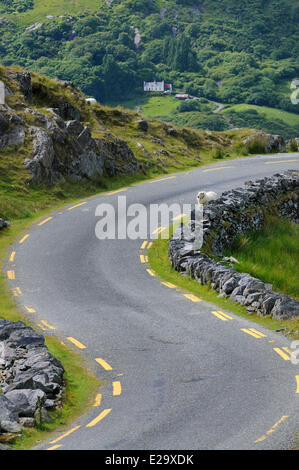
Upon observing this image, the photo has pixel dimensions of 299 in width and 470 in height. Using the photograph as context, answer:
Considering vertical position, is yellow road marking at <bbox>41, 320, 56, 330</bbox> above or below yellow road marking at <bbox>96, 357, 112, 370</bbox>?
above

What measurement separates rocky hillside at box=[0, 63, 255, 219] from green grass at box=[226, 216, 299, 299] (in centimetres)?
1036

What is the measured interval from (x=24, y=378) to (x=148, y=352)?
369 cm

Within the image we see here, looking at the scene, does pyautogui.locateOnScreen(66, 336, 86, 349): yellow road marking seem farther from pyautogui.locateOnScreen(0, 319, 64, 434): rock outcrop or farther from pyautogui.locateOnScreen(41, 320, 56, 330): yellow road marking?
pyautogui.locateOnScreen(0, 319, 64, 434): rock outcrop

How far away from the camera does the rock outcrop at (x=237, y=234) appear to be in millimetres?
18422

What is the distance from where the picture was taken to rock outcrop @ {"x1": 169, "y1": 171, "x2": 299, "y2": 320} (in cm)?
1842

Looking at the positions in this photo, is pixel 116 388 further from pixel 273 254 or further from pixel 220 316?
pixel 273 254

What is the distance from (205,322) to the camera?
17672mm

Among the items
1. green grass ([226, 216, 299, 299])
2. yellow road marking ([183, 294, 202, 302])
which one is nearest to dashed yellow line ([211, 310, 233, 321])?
yellow road marking ([183, 294, 202, 302])

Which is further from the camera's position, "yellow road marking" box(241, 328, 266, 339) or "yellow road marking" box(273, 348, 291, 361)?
"yellow road marking" box(241, 328, 266, 339)

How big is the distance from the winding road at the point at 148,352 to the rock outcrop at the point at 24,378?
0.83m

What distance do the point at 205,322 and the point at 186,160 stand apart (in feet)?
94.9

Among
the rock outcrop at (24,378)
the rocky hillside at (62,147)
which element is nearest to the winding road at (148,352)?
the rock outcrop at (24,378)

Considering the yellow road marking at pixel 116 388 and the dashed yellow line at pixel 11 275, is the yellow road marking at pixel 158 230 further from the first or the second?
the yellow road marking at pixel 116 388
